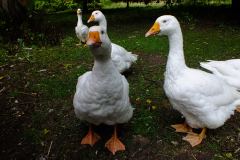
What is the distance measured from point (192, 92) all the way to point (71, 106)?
2016 mm

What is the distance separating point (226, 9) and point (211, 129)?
28.8 ft

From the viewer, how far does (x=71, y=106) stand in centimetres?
561

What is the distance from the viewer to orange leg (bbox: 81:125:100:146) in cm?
473

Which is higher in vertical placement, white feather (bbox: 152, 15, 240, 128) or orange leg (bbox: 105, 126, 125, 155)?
white feather (bbox: 152, 15, 240, 128)

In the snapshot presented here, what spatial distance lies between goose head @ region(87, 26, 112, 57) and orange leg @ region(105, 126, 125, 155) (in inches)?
46.4

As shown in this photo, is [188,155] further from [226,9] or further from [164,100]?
[226,9]

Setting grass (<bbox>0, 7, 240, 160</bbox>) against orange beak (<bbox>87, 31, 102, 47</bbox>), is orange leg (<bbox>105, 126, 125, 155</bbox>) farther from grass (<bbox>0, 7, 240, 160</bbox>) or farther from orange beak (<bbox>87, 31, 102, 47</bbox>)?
orange beak (<bbox>87, 31, 102, 47</bbox>)

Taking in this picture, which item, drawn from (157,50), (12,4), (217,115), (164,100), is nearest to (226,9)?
(157,50)

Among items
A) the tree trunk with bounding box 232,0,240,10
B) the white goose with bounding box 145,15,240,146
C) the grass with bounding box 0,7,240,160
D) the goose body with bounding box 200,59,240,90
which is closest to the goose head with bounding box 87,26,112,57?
the white goose with bounding box 145,15,240,146

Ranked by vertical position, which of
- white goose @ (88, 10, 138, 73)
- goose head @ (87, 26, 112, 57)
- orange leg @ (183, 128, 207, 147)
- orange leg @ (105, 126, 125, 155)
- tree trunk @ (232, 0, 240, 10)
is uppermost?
goose head @ (87, 26, 112, 57)

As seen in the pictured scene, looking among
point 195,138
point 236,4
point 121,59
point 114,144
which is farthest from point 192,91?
point 236,4

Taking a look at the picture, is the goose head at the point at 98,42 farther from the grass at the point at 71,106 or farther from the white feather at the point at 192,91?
the grass at the point at 71,106

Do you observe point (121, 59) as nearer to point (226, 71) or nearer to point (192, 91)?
point (226, 71)

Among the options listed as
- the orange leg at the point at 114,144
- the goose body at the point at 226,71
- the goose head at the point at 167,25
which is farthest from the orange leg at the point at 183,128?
the goose head at the point at 167,25
